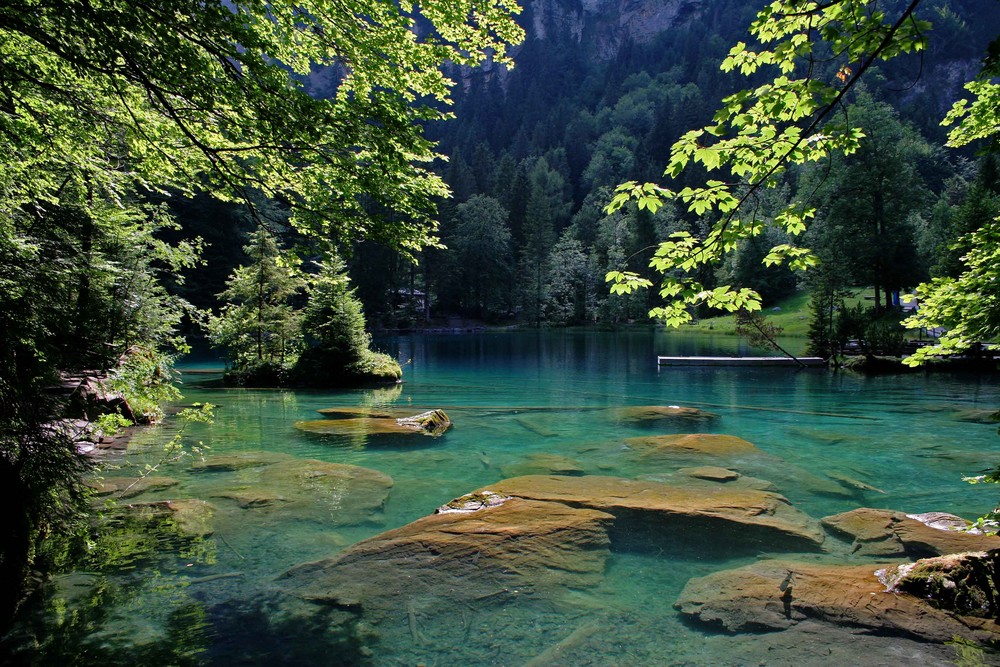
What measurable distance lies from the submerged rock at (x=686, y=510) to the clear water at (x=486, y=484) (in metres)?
0.56

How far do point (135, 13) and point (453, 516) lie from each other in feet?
21.4

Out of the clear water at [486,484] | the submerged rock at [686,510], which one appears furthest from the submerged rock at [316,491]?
the submerged rock at [686,510]

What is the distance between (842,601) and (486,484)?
20.7 feet

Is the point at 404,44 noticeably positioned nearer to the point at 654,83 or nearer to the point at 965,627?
the point at 965,627

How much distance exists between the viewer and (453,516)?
8031mm

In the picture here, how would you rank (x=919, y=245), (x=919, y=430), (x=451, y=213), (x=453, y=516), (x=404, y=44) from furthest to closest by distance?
(x=451, y=213) → (x=919, y=245) → (x=919, y=430) → (x=453, y=516) → (x=404, y=44)

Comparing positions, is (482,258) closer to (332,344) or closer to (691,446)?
(332,344)

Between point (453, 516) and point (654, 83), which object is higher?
point (654, 83)

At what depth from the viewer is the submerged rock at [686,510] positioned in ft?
25.0

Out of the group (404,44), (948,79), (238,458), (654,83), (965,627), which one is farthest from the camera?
(654,83)

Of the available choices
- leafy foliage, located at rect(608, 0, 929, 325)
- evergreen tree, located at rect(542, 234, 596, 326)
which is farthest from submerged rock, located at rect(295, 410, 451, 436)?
evergreen tree, located at rect(542, 234, 596, 326)

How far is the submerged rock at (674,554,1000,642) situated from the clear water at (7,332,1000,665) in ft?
0.64

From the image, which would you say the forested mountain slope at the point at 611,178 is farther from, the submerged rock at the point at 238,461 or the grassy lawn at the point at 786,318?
the submerged rock at the point at 238,461

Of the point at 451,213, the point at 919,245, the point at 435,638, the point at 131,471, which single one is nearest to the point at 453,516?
the point at 435,638
